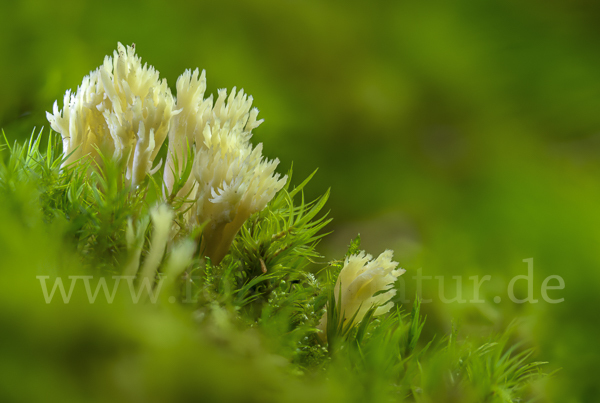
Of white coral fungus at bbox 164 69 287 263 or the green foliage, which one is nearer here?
the green foliage

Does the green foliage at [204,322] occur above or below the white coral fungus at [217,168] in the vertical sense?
below

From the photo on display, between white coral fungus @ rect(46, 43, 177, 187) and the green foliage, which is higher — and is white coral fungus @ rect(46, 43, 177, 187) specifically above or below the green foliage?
above

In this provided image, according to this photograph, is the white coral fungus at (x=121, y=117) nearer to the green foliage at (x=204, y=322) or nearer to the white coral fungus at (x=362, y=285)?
the green foliage at (x=204, y=322)

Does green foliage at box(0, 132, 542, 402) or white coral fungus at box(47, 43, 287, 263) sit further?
white coral fungus at box(47, 43, 287, 263)

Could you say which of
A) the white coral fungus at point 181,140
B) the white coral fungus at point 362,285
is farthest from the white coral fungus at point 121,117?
the white coral fungus at point 362,285

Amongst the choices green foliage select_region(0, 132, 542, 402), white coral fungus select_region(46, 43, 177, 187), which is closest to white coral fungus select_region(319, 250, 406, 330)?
green foliage select_region(0, 132, 542, 402)

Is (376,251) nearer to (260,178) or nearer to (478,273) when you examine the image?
(478,273)

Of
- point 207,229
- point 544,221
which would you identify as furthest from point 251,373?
point 544,221

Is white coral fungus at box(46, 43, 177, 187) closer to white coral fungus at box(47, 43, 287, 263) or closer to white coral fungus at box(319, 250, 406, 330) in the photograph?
white coral fungus at box(47, 43, 287, 263)
